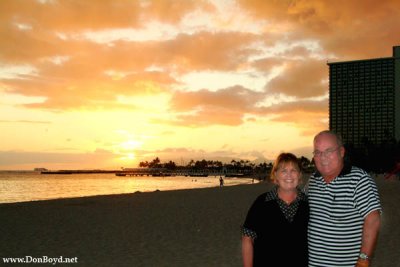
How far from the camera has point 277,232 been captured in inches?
134

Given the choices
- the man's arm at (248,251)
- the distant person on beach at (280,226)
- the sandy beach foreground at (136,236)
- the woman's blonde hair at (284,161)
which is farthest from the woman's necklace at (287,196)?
the sandy beach foreground at (136,236)

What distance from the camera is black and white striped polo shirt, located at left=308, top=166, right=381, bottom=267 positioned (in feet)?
10.8

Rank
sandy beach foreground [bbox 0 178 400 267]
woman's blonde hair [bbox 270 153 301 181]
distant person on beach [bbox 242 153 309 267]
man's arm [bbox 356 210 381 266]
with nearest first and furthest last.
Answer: man's arm [bbox 356 210 381 266] < distant person on beach [bbox 242 153 309 267] < woman's blonde hair [bbox 270 153 301 181] < sandy beach foreground [bbox 0 178 400 267]

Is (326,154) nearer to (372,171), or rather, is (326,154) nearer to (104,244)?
(104,244)

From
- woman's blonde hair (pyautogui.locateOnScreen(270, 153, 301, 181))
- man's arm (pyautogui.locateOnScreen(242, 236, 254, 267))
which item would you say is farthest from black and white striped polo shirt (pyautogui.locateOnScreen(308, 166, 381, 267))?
man's arm (pyautogui.locateOnScreen(242, 236, 254, 267))

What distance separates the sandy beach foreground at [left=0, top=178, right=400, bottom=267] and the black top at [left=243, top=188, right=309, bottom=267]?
17.1 ft

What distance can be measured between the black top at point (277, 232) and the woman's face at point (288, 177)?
0.11 meters

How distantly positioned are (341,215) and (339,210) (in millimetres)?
38

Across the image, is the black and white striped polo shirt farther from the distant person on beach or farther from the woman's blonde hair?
the woman's blonde hair

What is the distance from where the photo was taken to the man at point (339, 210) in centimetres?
326

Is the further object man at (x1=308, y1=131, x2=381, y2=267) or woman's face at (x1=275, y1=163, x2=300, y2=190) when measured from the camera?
woman's face at (x1=275, y1=163, x2=300, y2=190)

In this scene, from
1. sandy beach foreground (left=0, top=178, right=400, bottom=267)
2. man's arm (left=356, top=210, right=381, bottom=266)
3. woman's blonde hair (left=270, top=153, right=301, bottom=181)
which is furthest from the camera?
sandy beach foreground (left=0, top=178, right=400, bottom=267)

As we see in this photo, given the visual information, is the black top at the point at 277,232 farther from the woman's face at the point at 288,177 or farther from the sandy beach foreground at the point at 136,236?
the sandy beach foreground at the point at 136,236

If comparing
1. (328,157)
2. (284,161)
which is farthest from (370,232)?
(284,161)
